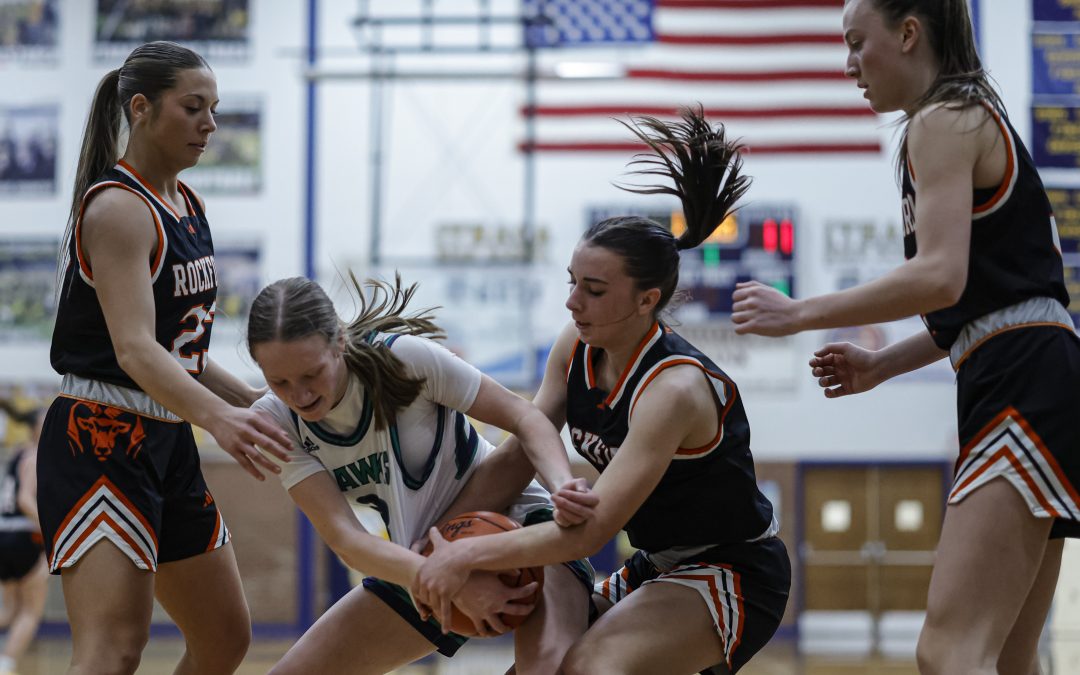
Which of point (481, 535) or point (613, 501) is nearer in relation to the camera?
point (613, 501)

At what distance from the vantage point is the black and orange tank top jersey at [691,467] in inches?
114

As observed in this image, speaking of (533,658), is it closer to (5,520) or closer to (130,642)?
(130,642)

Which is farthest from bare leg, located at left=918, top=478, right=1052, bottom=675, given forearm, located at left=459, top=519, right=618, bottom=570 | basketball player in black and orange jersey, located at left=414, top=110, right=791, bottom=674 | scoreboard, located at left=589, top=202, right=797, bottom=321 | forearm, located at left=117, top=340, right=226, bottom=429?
scoreboard, located at left=589, top=202, right=797, bottom=321

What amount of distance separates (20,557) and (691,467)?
6.62m

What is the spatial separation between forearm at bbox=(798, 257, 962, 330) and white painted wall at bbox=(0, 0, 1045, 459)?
8.26 metres

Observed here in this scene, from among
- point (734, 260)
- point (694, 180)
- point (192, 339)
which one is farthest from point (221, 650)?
point (734, 260)

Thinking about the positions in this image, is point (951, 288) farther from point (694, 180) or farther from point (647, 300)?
point (694, 180)

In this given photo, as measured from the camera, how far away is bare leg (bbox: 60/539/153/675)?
2.88 m

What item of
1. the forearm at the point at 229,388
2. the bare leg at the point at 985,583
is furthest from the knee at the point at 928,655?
the forearm at the point at 229,388

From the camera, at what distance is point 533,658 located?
2.85 meters

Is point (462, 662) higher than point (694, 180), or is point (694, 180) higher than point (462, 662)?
point (694, 180)

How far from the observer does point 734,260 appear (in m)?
10.6

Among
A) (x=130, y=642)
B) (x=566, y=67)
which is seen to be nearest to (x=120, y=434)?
(x=130, y=642)

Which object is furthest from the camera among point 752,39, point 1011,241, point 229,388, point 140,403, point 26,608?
point 752,39
